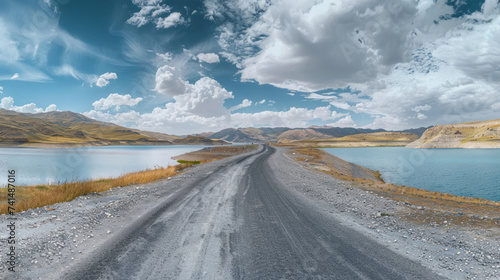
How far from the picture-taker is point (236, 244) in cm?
581

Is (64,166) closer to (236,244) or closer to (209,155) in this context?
(209,155)

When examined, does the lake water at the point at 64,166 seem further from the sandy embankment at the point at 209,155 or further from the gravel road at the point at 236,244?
the gravel road at the point at 236,244

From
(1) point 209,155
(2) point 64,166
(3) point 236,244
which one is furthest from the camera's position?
(1) point 209,155

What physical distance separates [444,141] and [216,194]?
680 feet

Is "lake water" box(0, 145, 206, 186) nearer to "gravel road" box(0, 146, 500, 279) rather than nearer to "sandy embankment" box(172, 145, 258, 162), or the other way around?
"sandy embankment" box(172, 145, 258, 162)

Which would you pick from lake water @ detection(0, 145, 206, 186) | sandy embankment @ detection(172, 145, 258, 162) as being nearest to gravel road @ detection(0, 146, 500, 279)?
lake water @ detection(0, 145, 206, 186)

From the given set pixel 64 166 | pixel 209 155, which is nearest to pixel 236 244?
pixel 64 166

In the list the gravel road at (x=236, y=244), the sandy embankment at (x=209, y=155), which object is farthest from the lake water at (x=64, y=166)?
the gravel road at (x=236, y=244)

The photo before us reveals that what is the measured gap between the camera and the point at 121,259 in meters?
4.91

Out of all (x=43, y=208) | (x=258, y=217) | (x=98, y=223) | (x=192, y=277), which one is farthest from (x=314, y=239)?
(x=43, y=208)

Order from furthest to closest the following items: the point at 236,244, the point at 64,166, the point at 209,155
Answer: the point at 209,155, the point at 64,166, the point at 236,244

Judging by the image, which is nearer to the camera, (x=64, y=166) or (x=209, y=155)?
(x=64, y=166)

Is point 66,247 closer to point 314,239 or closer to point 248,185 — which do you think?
point 314,239

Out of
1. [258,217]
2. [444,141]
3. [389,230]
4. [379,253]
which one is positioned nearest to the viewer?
[379,253]
